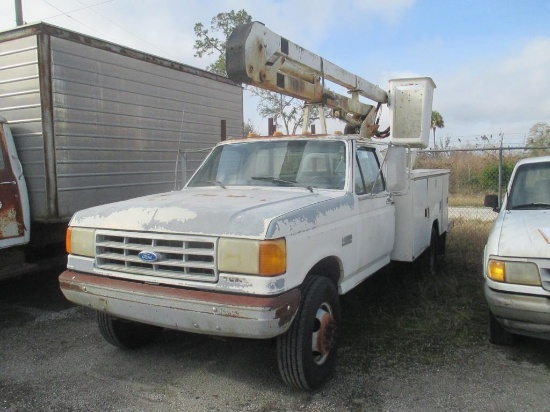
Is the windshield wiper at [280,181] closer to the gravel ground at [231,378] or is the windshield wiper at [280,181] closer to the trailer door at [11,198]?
the gravel ground at [231,378]

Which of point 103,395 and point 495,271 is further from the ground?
point 495,271

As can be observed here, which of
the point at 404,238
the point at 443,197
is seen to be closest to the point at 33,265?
the point at 404,238

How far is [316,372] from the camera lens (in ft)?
10.9

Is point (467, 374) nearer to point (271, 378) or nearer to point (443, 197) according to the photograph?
point (271, 378)

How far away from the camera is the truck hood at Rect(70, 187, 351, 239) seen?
119 inches

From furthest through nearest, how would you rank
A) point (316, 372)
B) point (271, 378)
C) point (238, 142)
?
point (238, 142)
point (271, 378)
point (316, 372)

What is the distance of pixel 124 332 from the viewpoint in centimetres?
407

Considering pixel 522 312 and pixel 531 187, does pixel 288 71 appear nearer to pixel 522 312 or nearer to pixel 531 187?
pixel 531 187

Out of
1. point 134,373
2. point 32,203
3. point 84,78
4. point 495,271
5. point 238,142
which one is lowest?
point 134,373

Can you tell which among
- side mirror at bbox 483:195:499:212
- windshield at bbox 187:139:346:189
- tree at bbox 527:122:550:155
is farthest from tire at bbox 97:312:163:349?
tree at bbox 527:122:550:155

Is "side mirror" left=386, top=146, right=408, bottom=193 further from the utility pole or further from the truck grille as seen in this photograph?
the utility pole

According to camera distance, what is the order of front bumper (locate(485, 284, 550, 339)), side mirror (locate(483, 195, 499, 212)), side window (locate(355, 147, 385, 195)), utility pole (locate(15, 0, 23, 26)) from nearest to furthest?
front bumper (locate(485, 284, 550, 339))
side window (locate(355, 147, 385, 195))
side mirror (locate(483, 195, 499, 212))
utility pole (locate(15, 0, 23, 26))

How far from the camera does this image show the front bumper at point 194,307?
2.87m

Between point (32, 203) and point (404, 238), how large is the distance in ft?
13.8
